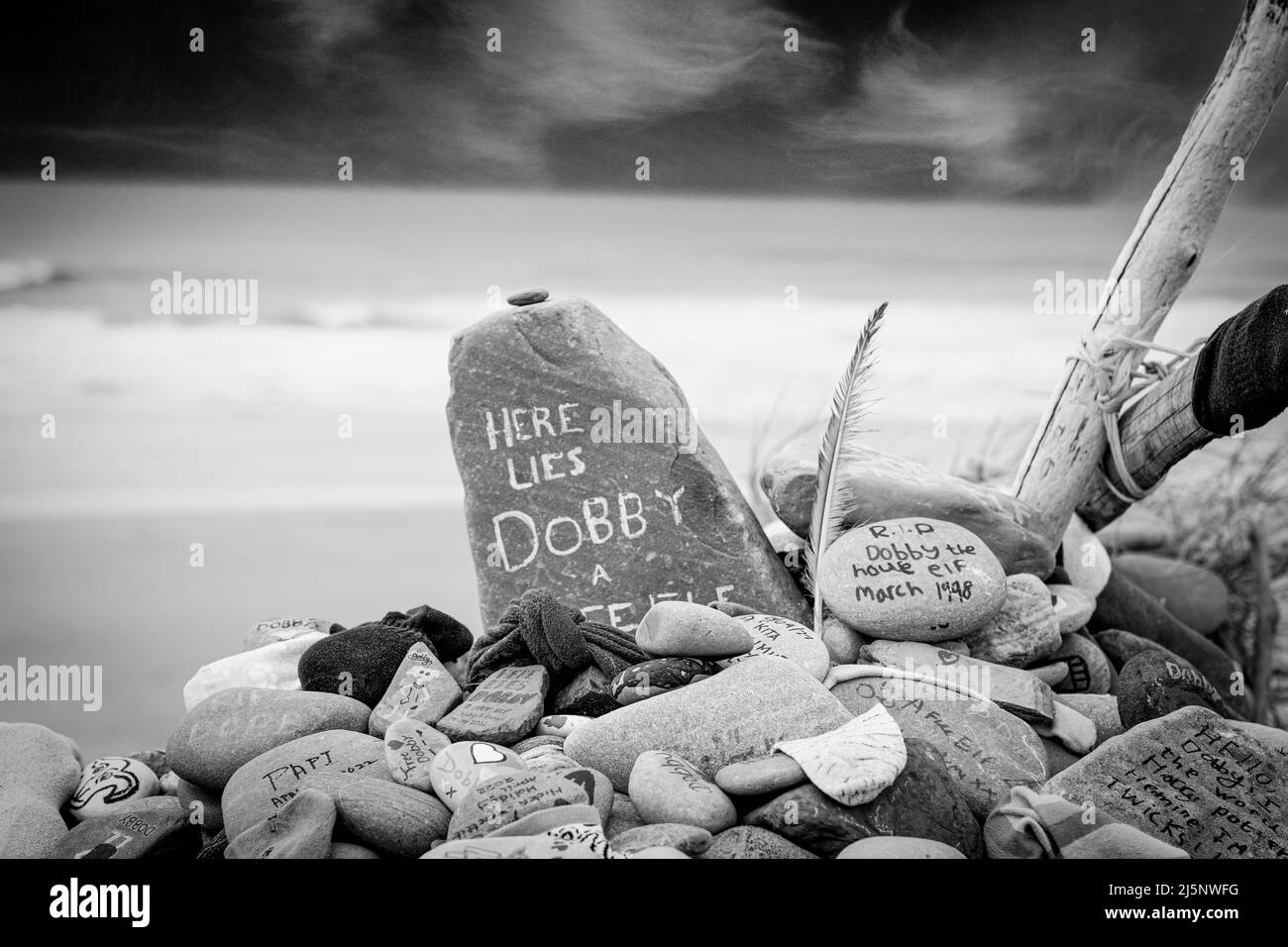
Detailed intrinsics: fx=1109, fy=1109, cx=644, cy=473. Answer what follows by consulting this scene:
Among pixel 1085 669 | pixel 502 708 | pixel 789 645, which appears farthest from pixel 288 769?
pixel 1085 669

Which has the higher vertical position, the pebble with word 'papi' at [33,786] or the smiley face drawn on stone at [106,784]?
the pebble with word 'papi' at [33,786]

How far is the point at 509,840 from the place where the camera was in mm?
3492

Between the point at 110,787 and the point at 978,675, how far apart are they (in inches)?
158

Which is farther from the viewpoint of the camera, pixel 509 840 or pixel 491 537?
pixel 491 537

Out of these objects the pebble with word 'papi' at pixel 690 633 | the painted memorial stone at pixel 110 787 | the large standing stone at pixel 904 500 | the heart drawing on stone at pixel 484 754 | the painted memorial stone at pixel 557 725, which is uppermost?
the large standing stone at pixel 904 500

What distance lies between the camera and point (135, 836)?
14.5 feet

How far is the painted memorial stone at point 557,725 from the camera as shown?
15.0 feet

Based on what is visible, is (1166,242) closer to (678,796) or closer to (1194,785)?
(1194,785)

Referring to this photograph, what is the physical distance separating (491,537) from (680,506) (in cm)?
104

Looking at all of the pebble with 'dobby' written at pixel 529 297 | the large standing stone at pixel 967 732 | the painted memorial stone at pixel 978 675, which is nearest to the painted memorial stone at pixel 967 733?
the large standing stone at pixel 967 732

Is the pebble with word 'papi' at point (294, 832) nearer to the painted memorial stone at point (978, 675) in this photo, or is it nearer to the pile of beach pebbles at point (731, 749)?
the pile of beach pebbles at point (731, 749)

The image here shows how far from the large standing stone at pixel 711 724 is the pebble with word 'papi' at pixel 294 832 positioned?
0.99 metres

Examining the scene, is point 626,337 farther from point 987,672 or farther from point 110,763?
point 110,763

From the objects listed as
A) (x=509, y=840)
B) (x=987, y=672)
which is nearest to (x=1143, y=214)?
(x=987, y=672)
